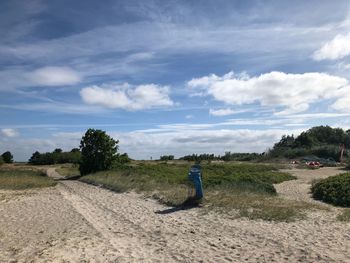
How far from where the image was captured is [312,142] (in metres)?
88.1

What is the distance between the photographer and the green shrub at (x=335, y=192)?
19609 mm

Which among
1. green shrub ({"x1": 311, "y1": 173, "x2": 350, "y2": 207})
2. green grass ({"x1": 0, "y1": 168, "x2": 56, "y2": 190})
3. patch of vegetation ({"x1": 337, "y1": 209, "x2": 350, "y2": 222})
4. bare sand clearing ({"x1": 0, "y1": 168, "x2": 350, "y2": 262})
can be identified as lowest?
bare sand clearing ({"x1": 0, "y1": 168, "x2": 350, "y2": 262})

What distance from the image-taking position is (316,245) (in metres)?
9.99

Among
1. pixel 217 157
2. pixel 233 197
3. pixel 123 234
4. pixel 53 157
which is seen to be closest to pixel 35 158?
pixel 53 157

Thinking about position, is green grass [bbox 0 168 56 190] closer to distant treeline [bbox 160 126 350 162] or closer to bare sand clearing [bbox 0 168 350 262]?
bare sand clearing [bbox 0 168 350 262]

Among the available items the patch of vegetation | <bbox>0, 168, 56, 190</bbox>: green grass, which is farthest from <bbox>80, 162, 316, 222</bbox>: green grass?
<bbox>0, 168, 56, 190</bbox>: green grass

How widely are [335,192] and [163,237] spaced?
39.7 ft

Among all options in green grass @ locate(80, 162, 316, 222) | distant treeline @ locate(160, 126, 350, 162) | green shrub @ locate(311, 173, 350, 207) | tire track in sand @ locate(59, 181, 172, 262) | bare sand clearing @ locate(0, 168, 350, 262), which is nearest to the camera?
bare sand clearing @ locate(0, 168, 350, 262)

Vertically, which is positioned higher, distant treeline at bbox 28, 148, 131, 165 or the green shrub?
distant treeline at bbox 28, 148, 131, 165

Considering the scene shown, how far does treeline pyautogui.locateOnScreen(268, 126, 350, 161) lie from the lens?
78.1m

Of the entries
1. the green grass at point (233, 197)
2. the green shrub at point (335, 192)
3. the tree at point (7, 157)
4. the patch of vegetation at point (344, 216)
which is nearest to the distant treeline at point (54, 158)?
the tree at point (7, 157)

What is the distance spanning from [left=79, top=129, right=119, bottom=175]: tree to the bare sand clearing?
31407mm

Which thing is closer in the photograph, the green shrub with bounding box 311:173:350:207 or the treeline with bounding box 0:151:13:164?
the green shrub with bounding box 311:173:350:207

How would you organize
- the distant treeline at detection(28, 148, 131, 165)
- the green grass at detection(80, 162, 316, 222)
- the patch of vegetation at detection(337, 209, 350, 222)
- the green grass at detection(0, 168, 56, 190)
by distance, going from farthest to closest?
the distant treeline at detection(28, 148, 131, 165), the green grass at detection(0, 168, 56, 190), the green grass at detection(80, 162, 316, 222), the patch of vegetation at detection(337, 209, 350, 222)
